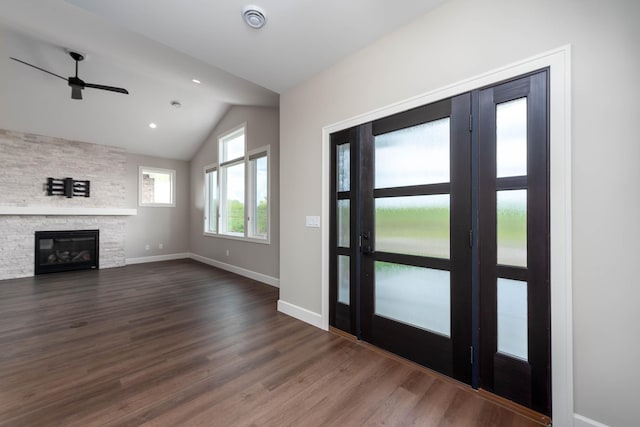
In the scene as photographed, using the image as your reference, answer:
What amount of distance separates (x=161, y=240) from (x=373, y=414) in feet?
→ 24.3

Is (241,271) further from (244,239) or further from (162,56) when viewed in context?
(162,56)

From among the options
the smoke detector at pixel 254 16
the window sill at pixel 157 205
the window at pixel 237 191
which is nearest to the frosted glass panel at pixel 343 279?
the smoke detector at pixel 254 16

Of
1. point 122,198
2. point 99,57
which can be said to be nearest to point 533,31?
point 99,57

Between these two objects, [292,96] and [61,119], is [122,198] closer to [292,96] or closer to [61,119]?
[61,119]

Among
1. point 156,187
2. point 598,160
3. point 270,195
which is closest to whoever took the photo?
point 598,160

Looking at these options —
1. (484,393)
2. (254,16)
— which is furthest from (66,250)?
(484,393)

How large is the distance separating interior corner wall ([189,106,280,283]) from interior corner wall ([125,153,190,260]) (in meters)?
0.27

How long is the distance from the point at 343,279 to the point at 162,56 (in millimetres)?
3862

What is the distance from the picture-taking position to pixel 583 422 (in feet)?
4.54

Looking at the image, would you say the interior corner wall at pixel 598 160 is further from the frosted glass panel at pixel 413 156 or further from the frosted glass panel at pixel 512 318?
the frosted glass panel at pixel 413 156

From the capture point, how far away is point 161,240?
7168 mm

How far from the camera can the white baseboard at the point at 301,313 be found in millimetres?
2877

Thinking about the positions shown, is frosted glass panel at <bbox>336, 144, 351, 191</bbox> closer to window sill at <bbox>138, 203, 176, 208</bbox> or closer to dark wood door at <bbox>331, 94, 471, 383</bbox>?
dark wood door at <bbox>331, 94, 471, 383</bbox>

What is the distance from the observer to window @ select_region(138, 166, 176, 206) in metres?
6.88
